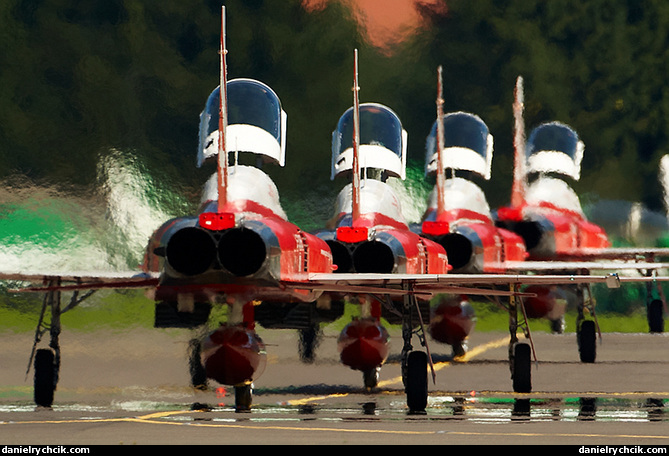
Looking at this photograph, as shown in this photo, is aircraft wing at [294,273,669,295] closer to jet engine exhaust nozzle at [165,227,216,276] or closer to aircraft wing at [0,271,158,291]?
jet engine exhaust nozzle at [165,227,216,276]

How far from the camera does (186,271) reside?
16953 mm

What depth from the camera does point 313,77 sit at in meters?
35.6

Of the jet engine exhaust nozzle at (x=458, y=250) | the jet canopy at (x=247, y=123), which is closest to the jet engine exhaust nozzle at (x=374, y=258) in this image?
the jet canopy at (x=247, y=123)

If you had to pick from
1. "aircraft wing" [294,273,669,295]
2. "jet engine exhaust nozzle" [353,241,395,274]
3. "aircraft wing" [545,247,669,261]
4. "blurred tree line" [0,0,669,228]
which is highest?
"blurred tree line" [0,0,669,228]

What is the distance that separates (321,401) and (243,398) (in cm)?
190

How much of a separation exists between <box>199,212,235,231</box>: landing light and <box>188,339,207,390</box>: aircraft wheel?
17.3 ft

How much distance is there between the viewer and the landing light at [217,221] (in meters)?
16.8

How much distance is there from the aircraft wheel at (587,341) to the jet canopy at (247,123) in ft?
29.3

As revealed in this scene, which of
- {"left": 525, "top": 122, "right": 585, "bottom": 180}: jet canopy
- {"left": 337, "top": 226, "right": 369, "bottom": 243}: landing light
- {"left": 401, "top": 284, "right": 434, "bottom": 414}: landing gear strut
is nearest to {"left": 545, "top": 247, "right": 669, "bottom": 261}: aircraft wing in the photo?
{"left": 525, "top": 122, "right": 585, "bottom": 180}: jet canopy

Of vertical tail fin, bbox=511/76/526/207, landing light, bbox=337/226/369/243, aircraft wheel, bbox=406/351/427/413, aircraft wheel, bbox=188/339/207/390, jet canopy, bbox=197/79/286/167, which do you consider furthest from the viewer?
vertical tail fin, bbox=511/76/526/207

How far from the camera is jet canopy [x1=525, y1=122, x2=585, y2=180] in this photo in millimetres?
35469

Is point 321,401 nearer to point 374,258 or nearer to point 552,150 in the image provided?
point 374,258
